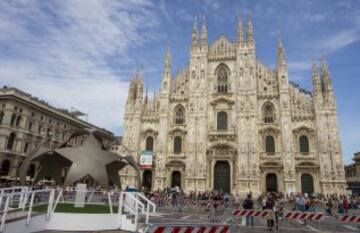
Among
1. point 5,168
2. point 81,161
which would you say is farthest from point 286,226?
point 5,168

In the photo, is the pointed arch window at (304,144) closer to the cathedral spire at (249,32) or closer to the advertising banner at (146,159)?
the cathedral spire at (249,32)

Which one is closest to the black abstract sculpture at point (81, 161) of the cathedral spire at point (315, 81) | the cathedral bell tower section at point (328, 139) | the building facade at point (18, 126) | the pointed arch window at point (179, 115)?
the building facade at point (18, 126)

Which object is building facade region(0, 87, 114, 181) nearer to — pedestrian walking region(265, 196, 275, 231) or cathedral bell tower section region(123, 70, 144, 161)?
cathedral bell tower section region(123, 70, 144, 161)

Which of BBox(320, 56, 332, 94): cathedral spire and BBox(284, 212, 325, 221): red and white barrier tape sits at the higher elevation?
BBox(320, 56, 332, 94): cathedral spire

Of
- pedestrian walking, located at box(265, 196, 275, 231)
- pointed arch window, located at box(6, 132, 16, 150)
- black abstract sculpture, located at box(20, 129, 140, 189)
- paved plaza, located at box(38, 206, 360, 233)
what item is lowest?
paved plaza, located at box(38, 206, 360, 233)

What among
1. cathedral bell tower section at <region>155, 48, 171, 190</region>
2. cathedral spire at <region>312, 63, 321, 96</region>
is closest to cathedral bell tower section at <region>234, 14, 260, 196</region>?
cathedral spire at <region>312, 63, 321, 96</region>

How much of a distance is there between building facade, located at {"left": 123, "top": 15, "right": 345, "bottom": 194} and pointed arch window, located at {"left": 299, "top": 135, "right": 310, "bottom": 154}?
1cm

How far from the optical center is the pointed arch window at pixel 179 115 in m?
37.5

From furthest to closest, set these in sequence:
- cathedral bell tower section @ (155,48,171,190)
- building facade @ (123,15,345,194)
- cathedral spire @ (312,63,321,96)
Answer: cathedral bell tower section @ (155,48,171,190) < cathedral spire @ (312,63,321,96) < building facade @ (123,15,345,194)

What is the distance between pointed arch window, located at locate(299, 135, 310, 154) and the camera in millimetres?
32781

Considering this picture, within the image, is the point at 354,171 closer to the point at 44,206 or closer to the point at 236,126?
the point at 236,126

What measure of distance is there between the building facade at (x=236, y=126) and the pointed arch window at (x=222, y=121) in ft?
0.41

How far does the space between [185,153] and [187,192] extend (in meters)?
4.76

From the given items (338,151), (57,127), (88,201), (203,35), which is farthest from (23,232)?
(57,127)
